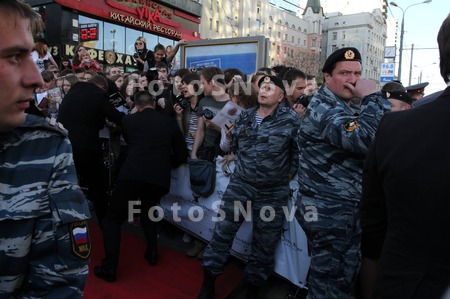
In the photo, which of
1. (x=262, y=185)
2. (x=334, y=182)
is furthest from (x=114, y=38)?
(x=334, y=182)

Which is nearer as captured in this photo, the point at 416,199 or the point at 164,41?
the point at 416,199

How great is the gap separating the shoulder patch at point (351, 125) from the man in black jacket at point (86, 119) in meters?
2.79

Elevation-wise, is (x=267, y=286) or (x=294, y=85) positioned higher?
(x=294, y=85)

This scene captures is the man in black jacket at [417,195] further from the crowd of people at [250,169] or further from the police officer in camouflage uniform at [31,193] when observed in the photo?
the police officer in camouflage uniform at [31,193]

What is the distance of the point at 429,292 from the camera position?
1115 millimetres

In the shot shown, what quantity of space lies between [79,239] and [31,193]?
21 cm

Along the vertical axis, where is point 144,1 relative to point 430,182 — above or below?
above

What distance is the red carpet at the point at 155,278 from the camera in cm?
331

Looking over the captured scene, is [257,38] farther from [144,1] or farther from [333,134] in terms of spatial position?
[144,1]

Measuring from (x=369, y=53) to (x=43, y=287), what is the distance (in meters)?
86.8

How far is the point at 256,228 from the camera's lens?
3.15 meters

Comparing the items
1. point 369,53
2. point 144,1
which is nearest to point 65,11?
point 144,1

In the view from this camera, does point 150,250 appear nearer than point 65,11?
Yes

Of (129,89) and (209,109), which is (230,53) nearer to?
(129,89)
